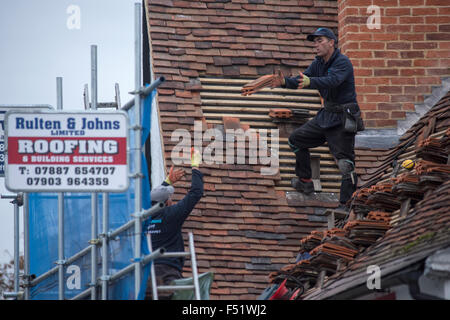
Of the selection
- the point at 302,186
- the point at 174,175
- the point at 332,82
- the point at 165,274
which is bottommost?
the point at 165,274

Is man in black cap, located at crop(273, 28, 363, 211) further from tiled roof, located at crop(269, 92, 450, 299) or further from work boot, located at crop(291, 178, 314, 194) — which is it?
work boot, located at crop(291, 178, 314, 194)

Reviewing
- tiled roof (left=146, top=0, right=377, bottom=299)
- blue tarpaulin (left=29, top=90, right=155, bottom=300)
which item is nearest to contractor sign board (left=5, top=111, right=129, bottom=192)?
blue tarpaulin (left=29, top=90, right=155, bottom=300)

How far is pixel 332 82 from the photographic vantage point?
483 inches

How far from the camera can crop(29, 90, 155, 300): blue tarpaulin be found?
31.9ft

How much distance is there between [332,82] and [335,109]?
0.48 meters

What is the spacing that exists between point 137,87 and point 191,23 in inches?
223

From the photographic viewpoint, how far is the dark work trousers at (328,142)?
1258 centimetres

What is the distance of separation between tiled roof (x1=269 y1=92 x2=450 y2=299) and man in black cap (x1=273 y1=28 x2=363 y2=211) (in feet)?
1.77

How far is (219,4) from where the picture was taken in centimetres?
1531

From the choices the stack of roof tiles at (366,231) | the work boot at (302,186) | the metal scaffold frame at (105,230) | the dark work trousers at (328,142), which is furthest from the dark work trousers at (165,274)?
the work boot at (302,186)

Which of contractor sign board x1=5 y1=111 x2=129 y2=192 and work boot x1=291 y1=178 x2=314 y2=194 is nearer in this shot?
contractor sign board x1=5 y1=111 x2=129 y2=192

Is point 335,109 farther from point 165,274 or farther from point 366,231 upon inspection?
point 165,274

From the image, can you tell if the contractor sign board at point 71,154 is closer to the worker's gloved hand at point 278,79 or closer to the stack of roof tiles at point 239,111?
the worker's gloved hand at point 278,79

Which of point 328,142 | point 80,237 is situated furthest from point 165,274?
point 328,142
